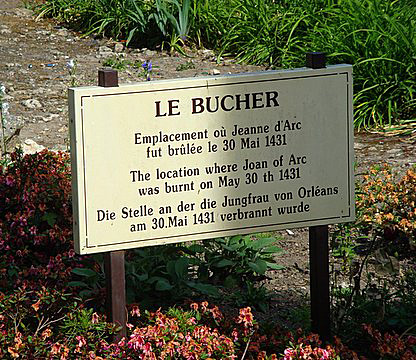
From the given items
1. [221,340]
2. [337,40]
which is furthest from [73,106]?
[337,40]

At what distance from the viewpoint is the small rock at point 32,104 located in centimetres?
786

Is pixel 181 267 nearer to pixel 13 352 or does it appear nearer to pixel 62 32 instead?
pixel 13 352

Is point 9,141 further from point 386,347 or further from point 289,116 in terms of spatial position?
point 386,347

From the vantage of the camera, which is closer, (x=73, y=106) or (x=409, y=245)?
(x=73, y=106)

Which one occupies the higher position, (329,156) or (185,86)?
(185,86)

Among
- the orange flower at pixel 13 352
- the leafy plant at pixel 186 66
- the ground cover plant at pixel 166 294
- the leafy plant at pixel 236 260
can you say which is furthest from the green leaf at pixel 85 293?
the leafy plant at pixel 186 66

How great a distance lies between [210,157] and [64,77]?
5.56m

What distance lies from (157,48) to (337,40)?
2646mm

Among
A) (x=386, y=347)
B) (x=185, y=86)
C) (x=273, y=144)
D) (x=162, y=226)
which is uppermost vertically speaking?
(x=185, y=86)

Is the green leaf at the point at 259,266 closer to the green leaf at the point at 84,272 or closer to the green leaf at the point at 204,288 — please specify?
the green leaf at the point at 204,288

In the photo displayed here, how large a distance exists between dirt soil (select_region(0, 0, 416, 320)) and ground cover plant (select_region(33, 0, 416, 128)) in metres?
0.21

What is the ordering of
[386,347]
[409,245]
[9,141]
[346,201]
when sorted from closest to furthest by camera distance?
[386,347]
[346,201]
[409,245]
[9,141]

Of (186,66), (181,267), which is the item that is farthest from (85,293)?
(186,66)

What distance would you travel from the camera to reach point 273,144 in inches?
142
